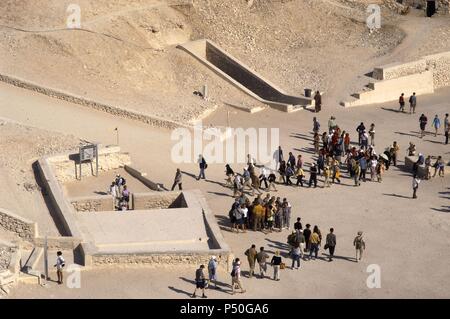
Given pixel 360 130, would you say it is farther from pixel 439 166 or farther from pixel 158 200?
pixel 158 200

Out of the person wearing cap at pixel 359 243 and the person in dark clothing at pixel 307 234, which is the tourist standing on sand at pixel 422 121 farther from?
the person in dark clothing at pixel 307 234

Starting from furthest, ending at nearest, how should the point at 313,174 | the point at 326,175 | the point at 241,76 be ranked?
the point at 241,76
the point at 326,175
the point at 313,174

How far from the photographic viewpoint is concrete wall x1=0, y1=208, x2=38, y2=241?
1120 inches

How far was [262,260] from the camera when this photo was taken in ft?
91.9

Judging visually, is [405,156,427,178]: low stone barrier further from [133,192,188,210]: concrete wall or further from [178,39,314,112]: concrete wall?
[133,192,188,210]: concrete wall

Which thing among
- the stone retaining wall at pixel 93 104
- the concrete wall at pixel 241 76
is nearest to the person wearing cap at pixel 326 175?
the stone retaining wall at pixel 93 104

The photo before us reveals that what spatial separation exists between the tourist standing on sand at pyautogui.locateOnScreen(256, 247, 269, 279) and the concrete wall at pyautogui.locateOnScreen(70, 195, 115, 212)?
561 cm

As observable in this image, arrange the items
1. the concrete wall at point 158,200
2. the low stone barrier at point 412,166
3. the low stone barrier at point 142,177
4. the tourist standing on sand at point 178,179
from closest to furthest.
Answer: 1. the concrete wall at point 158,200
2. the tourist standing on sand at point 178,179
3. the low stone barrier at point 142,177
4. the low stone barrier at point 412,166

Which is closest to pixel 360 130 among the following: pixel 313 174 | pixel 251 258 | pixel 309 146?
pixel 309 146

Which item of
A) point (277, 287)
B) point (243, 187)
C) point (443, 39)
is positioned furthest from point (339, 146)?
point (443, 39)

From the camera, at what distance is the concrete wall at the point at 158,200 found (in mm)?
32312

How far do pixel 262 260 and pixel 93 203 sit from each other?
618 centimetres

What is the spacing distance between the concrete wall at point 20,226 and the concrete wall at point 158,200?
446cm

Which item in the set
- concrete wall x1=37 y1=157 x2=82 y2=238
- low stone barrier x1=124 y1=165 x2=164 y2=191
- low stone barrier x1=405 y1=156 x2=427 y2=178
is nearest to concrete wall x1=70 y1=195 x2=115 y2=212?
concrete wall x1=37 y1=157 x2=82 y2=238
